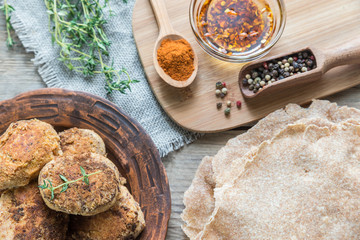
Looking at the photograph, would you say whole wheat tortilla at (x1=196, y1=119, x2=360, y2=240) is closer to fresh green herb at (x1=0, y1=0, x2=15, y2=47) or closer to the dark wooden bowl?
the dark wooden bowl

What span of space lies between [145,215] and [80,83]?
1.13 metres

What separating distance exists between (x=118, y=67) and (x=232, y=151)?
3.60 ft

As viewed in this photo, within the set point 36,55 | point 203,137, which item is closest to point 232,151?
point 203,137

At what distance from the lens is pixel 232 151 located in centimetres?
287

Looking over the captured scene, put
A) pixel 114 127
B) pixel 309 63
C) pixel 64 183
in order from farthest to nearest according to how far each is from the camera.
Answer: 1. pixel 309 63
2. pixel 114 127
3. pixel 64 183

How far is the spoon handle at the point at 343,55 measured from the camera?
2.88 meters

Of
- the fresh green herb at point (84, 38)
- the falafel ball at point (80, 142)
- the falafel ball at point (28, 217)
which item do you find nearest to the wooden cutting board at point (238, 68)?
the fresh green herb at point (84, 38)

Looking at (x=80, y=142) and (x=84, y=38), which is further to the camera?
(x=84, y=38)

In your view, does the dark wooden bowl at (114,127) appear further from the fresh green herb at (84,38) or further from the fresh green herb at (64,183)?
the fresh green herb at (64,183)

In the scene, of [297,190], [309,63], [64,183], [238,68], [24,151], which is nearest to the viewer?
[64,183]

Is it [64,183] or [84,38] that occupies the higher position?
[84,38]

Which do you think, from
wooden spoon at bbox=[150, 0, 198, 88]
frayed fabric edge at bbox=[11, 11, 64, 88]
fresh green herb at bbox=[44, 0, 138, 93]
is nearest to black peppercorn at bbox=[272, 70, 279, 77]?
wooden spoon at bbox=[150, 0, 198, 88]

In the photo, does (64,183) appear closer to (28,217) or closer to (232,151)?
(28,217)

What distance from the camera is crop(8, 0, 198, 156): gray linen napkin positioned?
3043 mm
